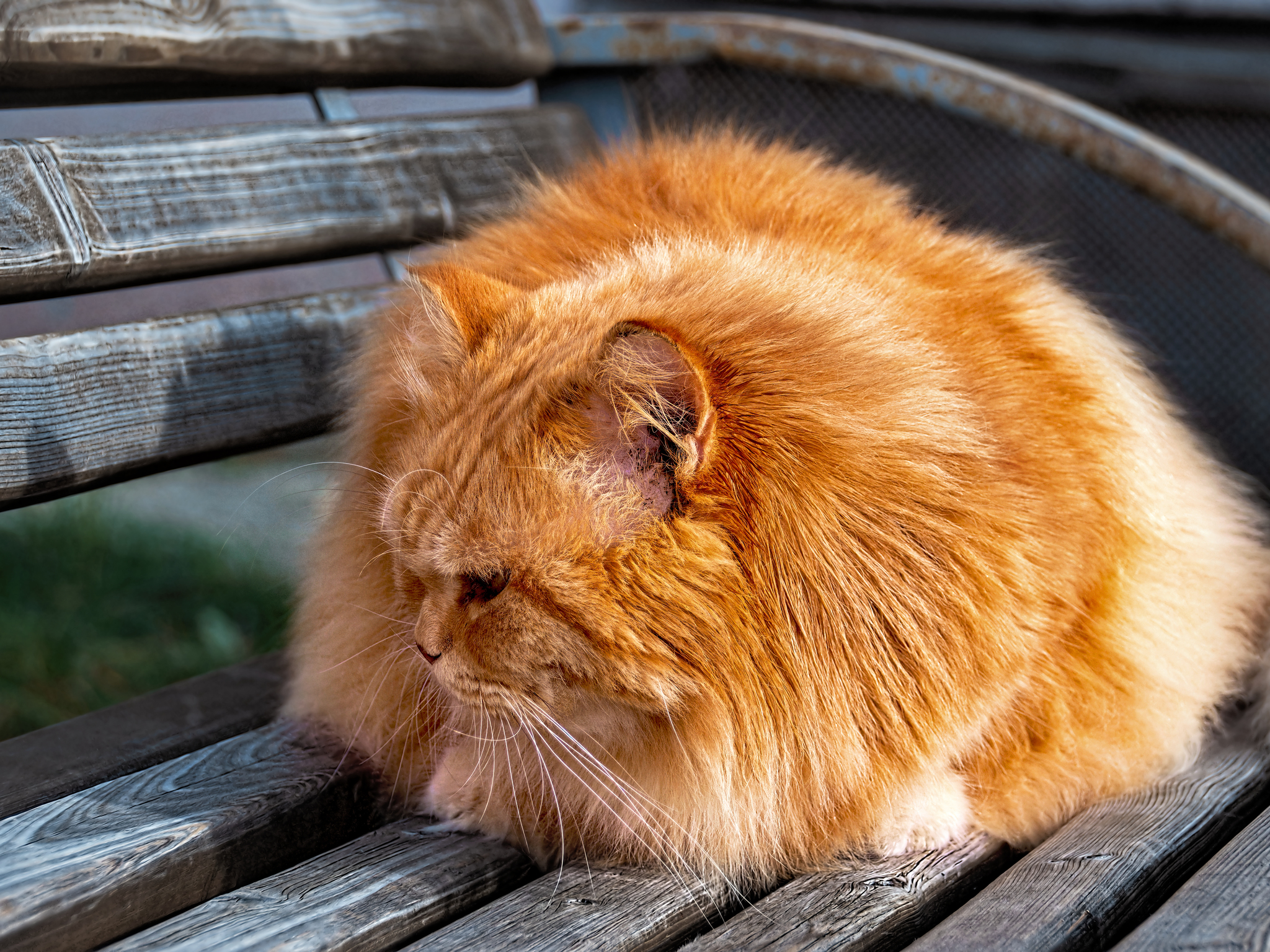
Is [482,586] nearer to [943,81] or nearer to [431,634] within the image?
[431,634]

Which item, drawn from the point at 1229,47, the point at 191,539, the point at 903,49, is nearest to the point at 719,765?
the point at 903,49

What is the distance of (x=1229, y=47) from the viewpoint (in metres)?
3.15

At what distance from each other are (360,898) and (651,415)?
68 centimetres

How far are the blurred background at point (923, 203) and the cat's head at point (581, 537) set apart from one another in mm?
1457

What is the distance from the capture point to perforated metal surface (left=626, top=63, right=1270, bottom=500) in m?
3.03

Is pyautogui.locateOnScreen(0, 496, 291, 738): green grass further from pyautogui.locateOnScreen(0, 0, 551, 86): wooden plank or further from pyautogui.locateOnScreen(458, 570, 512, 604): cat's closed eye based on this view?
pyautogui.locateOnScreen(458, 570, 512, 604): cat's closed eye

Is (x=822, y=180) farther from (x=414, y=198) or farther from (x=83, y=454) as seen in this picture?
(x=83, y=454)

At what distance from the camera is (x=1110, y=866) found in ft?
4.69

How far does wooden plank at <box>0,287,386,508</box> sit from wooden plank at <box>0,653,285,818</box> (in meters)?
0.37

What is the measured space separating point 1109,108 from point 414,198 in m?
2.21

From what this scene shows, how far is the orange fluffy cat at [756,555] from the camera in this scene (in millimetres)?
1352

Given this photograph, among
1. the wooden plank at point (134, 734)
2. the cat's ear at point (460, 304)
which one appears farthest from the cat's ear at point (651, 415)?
the wooden plank at point (134, 734)

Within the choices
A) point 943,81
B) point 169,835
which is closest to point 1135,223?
point 943,81

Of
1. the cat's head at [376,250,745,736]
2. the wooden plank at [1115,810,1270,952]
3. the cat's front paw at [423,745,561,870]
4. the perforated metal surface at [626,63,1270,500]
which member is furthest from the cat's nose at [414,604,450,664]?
the perforated metal surface at [626,63,1270,500]
